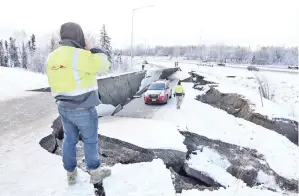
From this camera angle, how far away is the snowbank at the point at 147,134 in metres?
7.76

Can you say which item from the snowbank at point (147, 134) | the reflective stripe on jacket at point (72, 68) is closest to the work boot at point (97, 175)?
the reflective stripe on jacket at point (72, 68)

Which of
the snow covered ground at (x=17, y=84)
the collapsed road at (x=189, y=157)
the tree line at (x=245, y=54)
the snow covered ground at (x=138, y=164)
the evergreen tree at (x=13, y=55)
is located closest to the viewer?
the snow covered ground at (x=138, y=164)

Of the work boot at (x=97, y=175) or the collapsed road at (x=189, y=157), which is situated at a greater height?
the work boot at (x=97, y=175)

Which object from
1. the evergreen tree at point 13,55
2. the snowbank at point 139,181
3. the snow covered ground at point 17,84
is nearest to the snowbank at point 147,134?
the snowbank at point 139,181

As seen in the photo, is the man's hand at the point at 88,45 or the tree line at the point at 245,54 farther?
the tree line at the point at 245,54

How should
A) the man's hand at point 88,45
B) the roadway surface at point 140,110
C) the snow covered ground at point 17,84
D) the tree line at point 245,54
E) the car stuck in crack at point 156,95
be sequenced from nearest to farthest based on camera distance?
the man's hand at point 88,45
the snow covered ground at point 17,84
the roadway surface at point 140,110
the car stuck in crack at point 156,95
the tree line at point 245,54

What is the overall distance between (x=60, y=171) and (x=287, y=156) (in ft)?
31.6

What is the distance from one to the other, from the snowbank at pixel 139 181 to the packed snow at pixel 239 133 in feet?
21.5

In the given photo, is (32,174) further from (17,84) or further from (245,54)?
(245,54)

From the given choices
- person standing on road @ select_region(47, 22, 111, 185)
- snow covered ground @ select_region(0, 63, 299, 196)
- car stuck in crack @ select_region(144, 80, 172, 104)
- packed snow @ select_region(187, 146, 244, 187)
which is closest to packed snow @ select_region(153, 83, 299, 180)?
snow covered ground @ select_region(0, 63, 299, 196)

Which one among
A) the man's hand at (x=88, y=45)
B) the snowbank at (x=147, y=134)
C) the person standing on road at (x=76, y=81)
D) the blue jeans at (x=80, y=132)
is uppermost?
the man's hand at (x=88, y=45)

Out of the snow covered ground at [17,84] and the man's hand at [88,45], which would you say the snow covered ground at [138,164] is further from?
the snow covered ground at [17,84]

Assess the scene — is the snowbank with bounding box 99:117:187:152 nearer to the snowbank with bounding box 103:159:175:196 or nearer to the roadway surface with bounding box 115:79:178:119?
the snowbank with bounding box 103:159:175:196

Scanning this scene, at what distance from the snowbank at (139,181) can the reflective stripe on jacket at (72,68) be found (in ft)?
4.67
